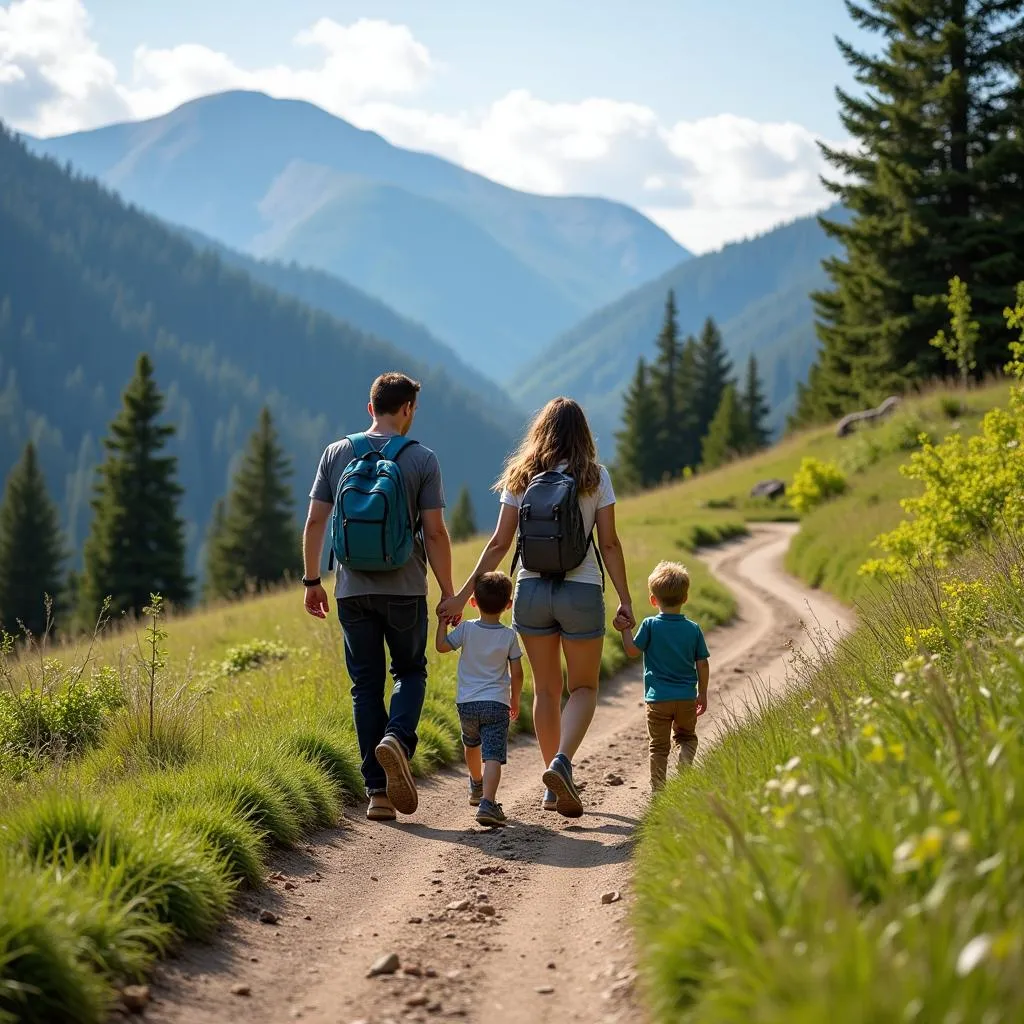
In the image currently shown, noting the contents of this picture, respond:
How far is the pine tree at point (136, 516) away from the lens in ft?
158

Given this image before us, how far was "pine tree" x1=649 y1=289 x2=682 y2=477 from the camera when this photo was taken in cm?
7400

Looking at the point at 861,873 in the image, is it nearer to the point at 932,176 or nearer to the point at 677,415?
the point at 932,176

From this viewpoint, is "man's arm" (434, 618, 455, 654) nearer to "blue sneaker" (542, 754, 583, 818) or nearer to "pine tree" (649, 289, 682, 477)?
"blue sneaker" (542, 754, 583, 818)

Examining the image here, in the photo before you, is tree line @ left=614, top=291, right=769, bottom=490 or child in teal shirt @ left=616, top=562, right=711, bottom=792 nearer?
child in teal shirt @ left=616, top=562, right=711, bottom=792

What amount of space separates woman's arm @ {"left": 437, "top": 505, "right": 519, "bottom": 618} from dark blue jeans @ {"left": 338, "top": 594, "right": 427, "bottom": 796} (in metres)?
0.16

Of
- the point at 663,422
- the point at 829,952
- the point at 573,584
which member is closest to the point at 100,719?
the point at 573,584

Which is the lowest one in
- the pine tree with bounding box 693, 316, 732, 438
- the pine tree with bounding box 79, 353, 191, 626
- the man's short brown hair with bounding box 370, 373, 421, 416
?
the pine tree with bounding box 79, 353, 191, 626

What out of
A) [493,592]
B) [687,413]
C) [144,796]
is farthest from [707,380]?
[144,796]

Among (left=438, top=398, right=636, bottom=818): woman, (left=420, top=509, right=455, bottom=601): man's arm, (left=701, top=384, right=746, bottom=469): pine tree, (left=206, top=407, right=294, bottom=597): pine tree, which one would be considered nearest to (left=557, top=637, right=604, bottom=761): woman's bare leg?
(left=438, top=398, right=636, bottom=818): woman

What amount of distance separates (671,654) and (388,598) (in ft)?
5.73

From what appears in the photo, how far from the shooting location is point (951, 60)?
104ft

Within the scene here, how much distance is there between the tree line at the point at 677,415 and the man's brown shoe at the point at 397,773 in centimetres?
6295

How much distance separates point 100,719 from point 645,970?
5622 mm

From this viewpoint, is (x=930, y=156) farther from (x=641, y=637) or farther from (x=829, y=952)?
(x=829, y=952)
